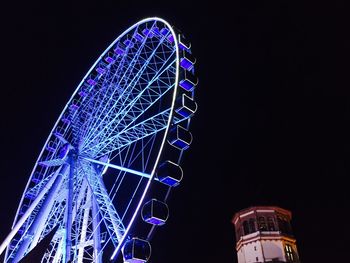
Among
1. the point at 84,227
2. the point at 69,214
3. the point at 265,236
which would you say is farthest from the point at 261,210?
the point at 69,214

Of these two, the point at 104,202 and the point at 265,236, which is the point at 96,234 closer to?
the point at 104,202

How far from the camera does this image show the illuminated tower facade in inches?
1932

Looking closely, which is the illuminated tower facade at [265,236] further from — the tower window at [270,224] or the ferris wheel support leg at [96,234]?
the ferris wheel support leg at [96,234]

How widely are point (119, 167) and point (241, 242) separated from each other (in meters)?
35.5

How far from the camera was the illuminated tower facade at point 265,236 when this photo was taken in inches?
1932

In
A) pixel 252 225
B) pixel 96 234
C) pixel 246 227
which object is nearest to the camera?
pixel 96 234

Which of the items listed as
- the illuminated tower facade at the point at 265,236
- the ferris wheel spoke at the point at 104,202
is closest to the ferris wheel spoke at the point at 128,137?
the ferris wheel spoke at the point at 104,202

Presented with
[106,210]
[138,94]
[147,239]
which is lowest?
[147,239]

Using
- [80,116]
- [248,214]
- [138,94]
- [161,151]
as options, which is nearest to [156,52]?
[138,94]

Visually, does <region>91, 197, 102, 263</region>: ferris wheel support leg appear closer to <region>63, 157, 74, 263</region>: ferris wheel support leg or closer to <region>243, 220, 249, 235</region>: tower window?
<region>63, 157, 74, 263</region>: ferris wheel support leg

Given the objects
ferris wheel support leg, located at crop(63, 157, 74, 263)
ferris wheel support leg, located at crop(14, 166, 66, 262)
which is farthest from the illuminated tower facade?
ferris wheel support leg, located at crop(14, 166, 66, 262)

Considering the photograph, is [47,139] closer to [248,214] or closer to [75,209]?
[75,209]

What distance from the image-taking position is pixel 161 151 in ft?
60.8

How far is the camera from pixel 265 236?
49.8 meters
